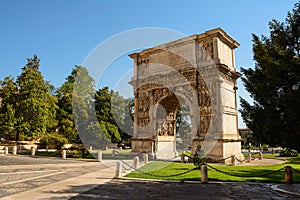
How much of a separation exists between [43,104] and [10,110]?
3810 millimetres

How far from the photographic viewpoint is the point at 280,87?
9.11 meters

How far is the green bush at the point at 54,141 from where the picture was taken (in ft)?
95.8

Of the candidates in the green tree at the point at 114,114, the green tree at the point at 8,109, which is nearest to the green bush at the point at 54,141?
the green tree at the point at 8,109

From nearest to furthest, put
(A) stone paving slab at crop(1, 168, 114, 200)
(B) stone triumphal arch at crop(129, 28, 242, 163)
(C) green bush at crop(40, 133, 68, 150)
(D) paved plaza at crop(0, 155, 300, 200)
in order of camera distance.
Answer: (A) stone paving slab at crop(1, 168, 114, 200) < (D) paved plaza at crop(0, 155, 300, 200) < (B) stone triumphal arch at crop(129, 28, 242, 163) < (C) green bush at crop(40, 133, 68, 150)

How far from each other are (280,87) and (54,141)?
27.1 m

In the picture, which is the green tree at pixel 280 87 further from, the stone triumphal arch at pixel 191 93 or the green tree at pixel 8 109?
the green tree at pixel 8 109

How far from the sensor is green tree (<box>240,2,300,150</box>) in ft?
27.2

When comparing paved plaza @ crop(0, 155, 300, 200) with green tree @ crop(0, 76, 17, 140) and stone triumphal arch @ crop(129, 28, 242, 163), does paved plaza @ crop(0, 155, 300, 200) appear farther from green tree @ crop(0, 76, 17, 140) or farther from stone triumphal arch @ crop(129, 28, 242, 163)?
green tree @ crop(0, 76, 17, 140)

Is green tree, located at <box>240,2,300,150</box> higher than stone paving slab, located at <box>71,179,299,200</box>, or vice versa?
green tree, located at <box>240,2,300,150</box>

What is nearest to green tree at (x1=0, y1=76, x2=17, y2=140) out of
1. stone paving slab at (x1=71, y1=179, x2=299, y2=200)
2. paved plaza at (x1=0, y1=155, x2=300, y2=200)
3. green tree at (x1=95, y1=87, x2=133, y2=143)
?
green tree at (x1=95, y1=87, x2=133, y2=143)

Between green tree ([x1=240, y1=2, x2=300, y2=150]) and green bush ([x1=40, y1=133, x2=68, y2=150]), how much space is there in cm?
2459

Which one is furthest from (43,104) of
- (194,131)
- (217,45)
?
(217,45)

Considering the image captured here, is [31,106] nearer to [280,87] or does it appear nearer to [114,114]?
[114,114]

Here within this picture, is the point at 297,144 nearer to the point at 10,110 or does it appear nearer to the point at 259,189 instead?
the point at 259,189
